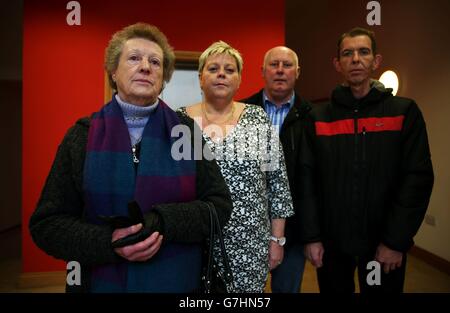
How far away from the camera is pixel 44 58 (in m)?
3.34

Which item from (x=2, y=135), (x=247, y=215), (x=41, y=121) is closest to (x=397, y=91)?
(x=247, y=215)

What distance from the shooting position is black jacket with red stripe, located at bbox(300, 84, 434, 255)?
5.71ft

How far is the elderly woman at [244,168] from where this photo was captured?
5.41 ft

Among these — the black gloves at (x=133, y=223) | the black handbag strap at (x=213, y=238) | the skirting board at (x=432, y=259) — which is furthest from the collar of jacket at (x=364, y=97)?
the skirting board at (x=432, y=259)

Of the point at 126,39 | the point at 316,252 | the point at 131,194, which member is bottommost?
the point at 316,252

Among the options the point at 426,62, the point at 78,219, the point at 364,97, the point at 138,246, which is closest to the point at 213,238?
the point at 138,246

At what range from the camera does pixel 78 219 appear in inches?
45.9

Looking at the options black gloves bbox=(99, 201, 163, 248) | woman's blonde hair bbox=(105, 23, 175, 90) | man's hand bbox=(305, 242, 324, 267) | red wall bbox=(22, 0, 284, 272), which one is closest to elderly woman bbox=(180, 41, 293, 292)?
man's hand bbox=(305, 242, 324, 267)

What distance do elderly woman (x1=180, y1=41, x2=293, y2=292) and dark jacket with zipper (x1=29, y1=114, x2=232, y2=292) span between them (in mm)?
402

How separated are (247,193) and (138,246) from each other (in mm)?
690

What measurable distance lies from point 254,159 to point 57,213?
874mm

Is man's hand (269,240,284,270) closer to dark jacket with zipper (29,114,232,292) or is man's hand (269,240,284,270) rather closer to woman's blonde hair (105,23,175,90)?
dark jacket with zipper (29,114,232,292)

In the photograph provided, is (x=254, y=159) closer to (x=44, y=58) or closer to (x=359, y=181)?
(x=359, y=181)

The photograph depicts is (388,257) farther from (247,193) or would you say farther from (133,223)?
(133,223)
